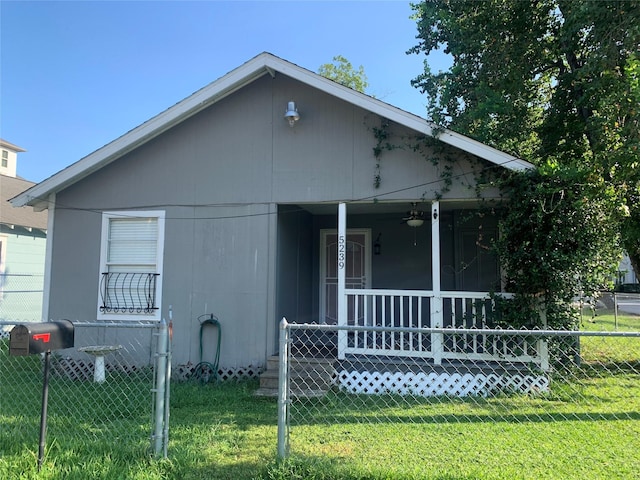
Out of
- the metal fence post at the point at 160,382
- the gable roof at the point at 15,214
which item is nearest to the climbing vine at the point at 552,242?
the metal fence post at the point at 160,382

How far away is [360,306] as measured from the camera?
886cm

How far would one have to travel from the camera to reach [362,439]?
407 centimetres

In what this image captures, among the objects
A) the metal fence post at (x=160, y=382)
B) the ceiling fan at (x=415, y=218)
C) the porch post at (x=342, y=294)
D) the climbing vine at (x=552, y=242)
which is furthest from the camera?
the ceiling fan at (x=415, y=218)

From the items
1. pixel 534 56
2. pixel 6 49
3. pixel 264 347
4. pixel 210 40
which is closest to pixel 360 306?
pixel 264 347

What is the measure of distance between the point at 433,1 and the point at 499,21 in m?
2.42

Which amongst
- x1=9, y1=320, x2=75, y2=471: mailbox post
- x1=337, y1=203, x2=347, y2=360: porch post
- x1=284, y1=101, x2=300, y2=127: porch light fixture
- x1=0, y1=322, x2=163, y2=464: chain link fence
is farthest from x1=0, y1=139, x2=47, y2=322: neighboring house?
x1=9, y1=320, x2=75, y2=471: mailbox post

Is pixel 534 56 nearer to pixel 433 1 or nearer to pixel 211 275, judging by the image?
pixel 433 1

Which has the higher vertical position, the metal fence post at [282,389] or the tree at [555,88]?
the tree at [555,88]

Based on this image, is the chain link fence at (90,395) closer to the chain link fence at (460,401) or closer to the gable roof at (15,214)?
the chain link fence at (460,401)

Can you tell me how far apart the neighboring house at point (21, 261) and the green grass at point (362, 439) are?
7.69 metres

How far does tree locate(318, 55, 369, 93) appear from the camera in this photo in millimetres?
23875

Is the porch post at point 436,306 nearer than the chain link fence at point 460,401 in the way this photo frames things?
No

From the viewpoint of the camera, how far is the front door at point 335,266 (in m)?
8.91

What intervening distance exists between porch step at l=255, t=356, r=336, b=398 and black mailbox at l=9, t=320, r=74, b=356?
2997 mm
